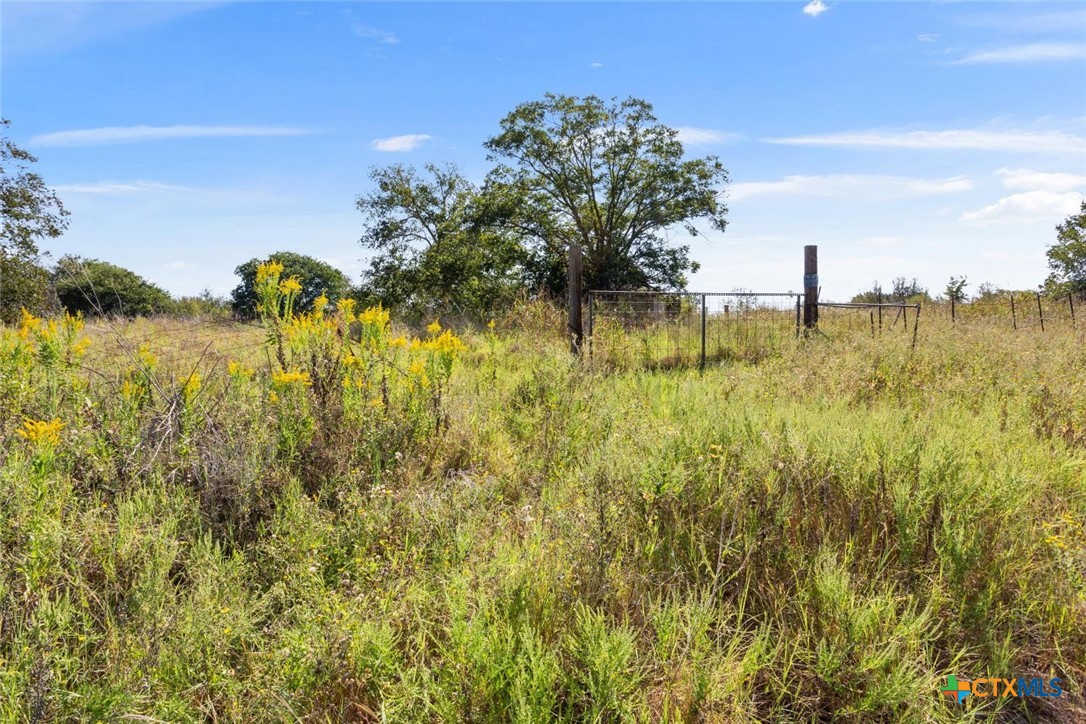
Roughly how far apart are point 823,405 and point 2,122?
22.5 m

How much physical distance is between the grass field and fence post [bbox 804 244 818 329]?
19.7ft

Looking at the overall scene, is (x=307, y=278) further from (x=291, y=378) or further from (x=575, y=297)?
(x=291, y=378)

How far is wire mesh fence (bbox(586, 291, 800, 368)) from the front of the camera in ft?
33.9

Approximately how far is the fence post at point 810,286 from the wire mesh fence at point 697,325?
18 cm

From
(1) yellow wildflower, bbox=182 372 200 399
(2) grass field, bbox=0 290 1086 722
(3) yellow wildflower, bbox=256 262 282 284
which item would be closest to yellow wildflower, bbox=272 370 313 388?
(2) grass field, bbox=0 290 1086 722

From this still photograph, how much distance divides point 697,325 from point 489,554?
8369mm

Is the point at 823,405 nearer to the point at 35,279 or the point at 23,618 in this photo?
the point at 23,618

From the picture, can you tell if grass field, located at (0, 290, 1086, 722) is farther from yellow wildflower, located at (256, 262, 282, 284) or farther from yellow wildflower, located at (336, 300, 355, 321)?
yellow wildflower, located at (256, 262, 282, 284)

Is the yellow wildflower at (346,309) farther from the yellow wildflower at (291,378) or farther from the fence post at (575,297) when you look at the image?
the fence post at (575,297)

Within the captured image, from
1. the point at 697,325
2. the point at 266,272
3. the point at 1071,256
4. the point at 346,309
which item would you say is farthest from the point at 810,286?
the point at 1071,256

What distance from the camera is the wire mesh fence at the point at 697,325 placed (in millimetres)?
10328

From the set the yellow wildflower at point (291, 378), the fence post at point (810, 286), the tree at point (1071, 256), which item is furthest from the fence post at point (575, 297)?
the tree at point (1071, 256)

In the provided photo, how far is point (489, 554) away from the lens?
313 centimetres

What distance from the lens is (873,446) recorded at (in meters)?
3.62
